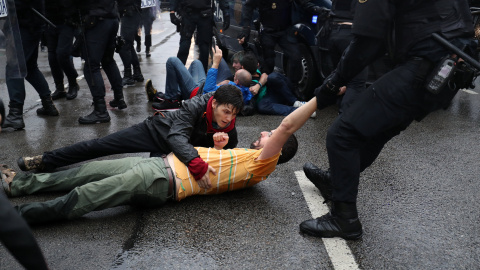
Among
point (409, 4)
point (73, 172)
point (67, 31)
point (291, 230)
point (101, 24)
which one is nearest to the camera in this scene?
point (409, 4)

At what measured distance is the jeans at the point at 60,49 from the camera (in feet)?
20.4

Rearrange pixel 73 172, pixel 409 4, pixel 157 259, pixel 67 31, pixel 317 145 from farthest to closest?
pixel 67 31 < pixel 317 145 < pixel 73 172 < pixel 157 259 < pixel 409 4

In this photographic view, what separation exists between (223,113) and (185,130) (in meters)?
0.30

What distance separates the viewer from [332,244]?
2.92 metres

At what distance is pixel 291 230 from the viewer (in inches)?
121

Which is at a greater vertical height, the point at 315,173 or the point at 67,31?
the point at 67,31

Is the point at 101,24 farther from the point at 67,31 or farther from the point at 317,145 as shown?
the point at 317,145

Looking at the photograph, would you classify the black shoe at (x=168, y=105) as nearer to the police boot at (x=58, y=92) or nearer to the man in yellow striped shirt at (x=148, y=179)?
the police boot at (x=58, y=92)

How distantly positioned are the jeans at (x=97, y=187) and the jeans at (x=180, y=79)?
7.61ft

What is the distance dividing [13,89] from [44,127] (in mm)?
544

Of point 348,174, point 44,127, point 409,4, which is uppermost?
point 409,4

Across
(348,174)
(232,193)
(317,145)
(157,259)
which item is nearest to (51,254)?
(157,259)

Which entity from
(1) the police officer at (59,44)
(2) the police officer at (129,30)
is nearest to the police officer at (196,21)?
(2) the police officer at (129,30)

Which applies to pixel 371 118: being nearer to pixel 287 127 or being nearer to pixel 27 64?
pixel 287 127
